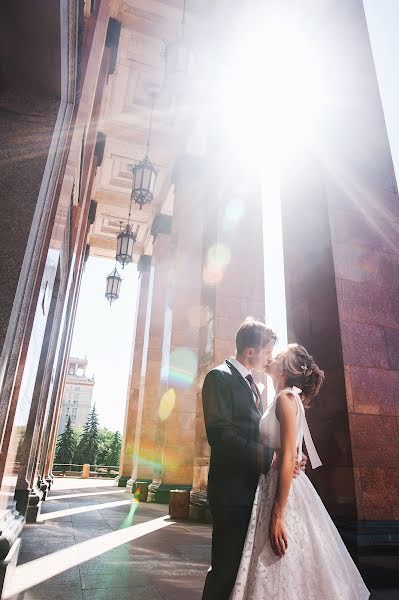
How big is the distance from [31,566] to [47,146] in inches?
152

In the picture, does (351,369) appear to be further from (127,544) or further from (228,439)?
(127,544)

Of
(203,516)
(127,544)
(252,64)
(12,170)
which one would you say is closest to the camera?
(12,170)

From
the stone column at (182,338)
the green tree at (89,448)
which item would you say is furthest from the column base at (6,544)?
the green tree at (89,448)

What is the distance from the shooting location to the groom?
1710 millimetres

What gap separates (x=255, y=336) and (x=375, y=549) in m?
2.07

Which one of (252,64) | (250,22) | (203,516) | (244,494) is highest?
(250,22)

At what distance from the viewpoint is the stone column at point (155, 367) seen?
12484mm

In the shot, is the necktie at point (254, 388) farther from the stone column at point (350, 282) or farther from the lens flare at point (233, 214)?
the lens flare at point (233, 214)

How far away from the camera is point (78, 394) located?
9744 cm

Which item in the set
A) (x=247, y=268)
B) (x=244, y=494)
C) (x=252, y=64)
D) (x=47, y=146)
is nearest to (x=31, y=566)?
(x=244, y=494)

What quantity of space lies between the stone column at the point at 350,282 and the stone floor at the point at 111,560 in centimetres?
79

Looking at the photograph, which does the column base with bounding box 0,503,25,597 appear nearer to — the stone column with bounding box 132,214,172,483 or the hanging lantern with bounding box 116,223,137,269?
the stone column with bounding box 132,214,172,483

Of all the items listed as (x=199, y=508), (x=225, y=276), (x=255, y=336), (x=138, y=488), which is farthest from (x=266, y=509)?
(x=138, y=488)

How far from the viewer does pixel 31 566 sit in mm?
3455
